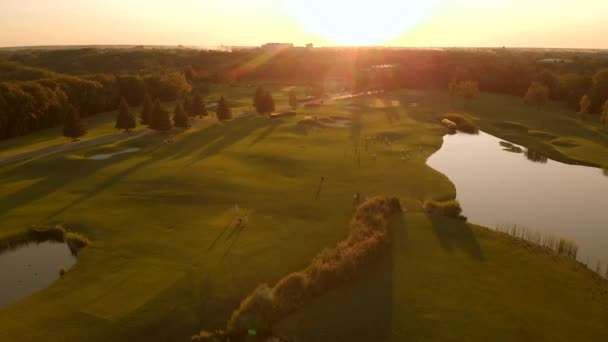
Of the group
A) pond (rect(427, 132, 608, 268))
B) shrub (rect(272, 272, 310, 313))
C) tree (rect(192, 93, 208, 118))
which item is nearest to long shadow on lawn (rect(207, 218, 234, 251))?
shrub (rect(272, 272, 310, 313))

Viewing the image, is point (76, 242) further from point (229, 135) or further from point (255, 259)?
point (229, 135)

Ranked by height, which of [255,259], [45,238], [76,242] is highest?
[76,242]

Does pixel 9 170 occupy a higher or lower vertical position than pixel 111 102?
lower

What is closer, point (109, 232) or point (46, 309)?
point (46, 309)

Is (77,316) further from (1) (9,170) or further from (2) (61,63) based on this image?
(2) (61,63)

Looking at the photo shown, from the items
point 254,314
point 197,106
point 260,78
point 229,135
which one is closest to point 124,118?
point 197,106

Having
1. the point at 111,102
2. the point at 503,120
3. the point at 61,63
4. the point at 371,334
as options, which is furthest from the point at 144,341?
the point at 61,63
